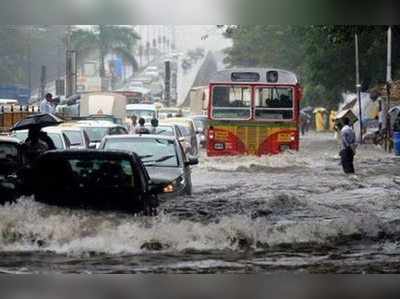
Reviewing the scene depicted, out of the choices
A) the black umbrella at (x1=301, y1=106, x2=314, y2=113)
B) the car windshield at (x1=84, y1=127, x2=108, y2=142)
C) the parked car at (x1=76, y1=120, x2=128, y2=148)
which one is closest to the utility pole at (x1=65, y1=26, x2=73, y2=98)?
the parked car at (x1=76, y1=120, x2=128, y2=148)

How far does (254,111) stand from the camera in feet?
77.6

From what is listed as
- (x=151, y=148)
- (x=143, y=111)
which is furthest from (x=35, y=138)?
(x=143, y=111)

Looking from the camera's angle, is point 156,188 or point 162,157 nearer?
point 156,188

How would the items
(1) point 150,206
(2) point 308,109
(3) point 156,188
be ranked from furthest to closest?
(2) point 308,109
(3) point 156,188
(1) point 150,206

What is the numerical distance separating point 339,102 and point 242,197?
78.4 feet

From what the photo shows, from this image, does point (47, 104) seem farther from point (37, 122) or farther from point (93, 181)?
point (93, 181)

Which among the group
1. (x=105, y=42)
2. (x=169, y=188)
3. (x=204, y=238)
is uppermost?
(x=105, y=42)

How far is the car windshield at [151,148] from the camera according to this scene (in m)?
16.1

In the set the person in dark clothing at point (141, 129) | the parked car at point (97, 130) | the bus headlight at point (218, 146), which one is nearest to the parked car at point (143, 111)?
the bus headlight at point (218, 146)

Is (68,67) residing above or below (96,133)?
above

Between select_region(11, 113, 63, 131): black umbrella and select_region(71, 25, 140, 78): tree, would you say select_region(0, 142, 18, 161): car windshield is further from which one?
select_region(71, 25, 140, 78): tree

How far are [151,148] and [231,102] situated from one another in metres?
7.87

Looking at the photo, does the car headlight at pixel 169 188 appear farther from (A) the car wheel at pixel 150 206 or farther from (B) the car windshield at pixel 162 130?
(B) the car windshield at pixel 162 130

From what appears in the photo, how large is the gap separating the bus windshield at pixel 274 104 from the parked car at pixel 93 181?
9.77 meters
